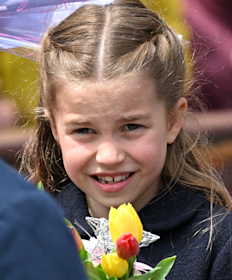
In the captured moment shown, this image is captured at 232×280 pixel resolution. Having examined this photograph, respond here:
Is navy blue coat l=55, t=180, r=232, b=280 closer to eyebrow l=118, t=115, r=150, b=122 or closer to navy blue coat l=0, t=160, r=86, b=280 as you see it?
eyebrow l=118, t=115, r=150, b=122

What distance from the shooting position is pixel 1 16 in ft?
4.14

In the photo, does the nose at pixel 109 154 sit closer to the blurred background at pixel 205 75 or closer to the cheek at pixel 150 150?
the cheek at pixel 150 150

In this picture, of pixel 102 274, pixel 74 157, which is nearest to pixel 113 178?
pixel 74 157

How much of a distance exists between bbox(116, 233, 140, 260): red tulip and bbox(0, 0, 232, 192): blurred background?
1.18 metres

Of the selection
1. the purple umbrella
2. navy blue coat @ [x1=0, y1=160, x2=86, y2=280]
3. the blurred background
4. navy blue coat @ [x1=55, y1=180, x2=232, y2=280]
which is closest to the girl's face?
navy blue coat @ [x1=55, y1=180, x2=232, y2=280]

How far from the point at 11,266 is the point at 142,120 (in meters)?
0.85

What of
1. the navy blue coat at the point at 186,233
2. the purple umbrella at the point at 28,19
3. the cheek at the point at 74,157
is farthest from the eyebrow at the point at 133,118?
the purple umbrella at the point at 28,19

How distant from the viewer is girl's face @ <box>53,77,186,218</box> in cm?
109

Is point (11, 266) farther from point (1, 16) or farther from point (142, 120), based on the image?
point (1, 16)

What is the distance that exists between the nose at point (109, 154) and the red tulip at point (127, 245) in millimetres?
463

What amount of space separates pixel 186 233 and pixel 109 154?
33cm

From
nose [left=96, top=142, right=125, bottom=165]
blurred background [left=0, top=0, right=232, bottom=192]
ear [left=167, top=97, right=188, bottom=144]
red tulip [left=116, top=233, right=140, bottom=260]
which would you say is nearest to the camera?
red tulip [left=116, top=233, right=140, bottom=260]

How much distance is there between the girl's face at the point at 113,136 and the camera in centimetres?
109

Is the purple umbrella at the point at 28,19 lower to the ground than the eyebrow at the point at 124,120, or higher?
higher
